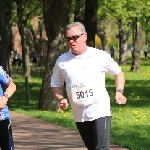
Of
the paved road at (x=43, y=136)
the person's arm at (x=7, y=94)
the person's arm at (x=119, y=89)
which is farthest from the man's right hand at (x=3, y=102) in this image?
the paved road at (x=43, y=136)

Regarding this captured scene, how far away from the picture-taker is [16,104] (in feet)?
72.1

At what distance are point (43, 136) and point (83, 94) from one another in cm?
594

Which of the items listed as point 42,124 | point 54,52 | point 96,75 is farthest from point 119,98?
point 54,52

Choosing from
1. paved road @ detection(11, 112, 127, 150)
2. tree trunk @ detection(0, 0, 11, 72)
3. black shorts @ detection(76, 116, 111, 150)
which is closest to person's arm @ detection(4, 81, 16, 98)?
black shorts @ detection(76, 116, 111, 150)

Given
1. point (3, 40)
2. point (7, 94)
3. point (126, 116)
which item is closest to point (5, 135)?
point (7, 94)

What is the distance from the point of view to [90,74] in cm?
682

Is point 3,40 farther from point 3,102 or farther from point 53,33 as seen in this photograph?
point 3,102

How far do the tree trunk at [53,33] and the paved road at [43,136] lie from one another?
334 centimetres

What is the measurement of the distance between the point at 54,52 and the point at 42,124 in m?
4.49

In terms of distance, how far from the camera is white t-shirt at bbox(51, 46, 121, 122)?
683cm

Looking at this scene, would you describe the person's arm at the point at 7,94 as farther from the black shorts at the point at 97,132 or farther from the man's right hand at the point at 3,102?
the black shorts at the point at 97,132

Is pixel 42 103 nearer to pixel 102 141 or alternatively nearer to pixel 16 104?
pixel 16 104

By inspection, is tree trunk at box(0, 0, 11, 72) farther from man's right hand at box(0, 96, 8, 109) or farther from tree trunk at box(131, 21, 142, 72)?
tree trunk at box(131, 21, 142, 72)

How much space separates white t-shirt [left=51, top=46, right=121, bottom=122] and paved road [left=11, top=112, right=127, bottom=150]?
387 cm
